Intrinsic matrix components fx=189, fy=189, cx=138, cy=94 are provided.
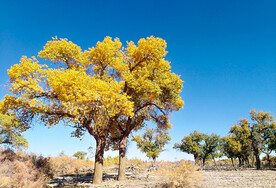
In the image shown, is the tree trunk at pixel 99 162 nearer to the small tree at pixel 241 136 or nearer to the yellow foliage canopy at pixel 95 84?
the yellow foliage canopy at pixel 95 84

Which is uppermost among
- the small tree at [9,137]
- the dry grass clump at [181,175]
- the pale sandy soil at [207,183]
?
the small tree at [9,137]

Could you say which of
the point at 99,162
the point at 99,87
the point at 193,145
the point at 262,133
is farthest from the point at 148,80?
the point at 193,145

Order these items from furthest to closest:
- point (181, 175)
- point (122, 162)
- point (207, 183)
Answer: point (122, 162)
point (207, 183)
point (181, 175)

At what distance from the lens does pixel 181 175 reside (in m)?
8.78

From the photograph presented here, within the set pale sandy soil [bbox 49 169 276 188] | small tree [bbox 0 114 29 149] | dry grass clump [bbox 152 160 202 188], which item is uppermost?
small tree [bbox 0 114 29 149]

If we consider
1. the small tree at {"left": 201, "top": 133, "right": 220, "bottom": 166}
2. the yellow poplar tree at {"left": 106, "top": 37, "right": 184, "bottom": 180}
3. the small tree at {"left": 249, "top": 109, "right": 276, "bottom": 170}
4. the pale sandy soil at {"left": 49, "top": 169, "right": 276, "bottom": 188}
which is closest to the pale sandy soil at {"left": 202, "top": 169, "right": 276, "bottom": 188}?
the pale sandy soil at {"left": 49, "top": 169, "right": 276, "bottom": 188}

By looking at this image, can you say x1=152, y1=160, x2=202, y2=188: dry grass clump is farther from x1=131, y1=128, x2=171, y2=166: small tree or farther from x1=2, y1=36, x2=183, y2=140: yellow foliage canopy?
x1=131, y1=128, x2=171, y2=166: small tree

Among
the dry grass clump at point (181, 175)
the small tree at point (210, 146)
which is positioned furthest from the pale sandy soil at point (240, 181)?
the small tree at point (210, 146)

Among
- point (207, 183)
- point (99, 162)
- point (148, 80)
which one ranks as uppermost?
point (148, 80)

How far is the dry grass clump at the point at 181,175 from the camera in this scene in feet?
28.6

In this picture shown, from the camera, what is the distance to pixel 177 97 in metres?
13.1

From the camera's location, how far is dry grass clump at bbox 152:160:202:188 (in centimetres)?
872

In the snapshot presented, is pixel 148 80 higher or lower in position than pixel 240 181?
higher

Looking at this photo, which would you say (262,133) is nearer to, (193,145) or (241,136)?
(241,136)
